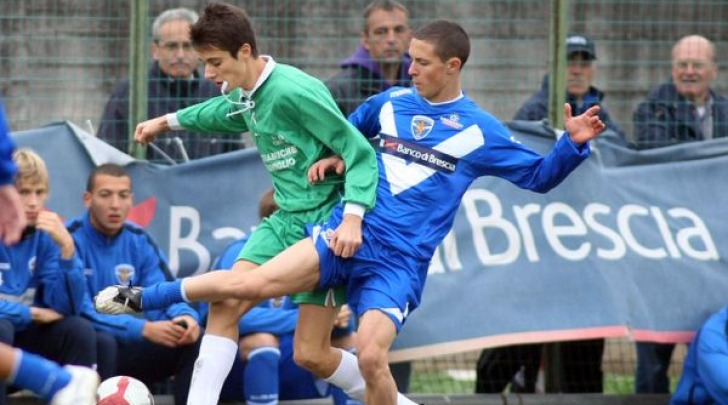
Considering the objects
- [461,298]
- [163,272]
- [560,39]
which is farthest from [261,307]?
[560,39]

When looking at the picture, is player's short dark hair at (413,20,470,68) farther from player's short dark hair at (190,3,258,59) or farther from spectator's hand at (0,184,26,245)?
spectator's hand at (0,184,26,245)

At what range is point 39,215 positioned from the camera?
28.7 ft

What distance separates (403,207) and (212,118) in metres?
1.01

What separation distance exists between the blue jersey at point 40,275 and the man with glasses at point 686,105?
11.5 feet

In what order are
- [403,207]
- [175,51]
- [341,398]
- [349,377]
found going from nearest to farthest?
[403,207] < [349,377] < [341,398] < [175,51]

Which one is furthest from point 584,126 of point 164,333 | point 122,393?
point 164,333

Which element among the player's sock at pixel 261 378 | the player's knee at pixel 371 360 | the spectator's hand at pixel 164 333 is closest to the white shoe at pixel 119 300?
the player's knee at pixel 371 360

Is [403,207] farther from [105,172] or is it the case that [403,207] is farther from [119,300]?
[105,172]

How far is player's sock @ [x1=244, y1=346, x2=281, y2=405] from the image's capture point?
900 centimetres

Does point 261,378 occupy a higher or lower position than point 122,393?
lower

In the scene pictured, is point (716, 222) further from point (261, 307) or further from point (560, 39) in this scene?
point (261, 307)

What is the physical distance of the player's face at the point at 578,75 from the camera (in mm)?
10203

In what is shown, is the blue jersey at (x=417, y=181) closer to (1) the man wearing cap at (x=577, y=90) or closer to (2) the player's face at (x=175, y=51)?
(2) the player's face at (x=175, y=51)

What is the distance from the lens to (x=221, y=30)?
25.1 ft
